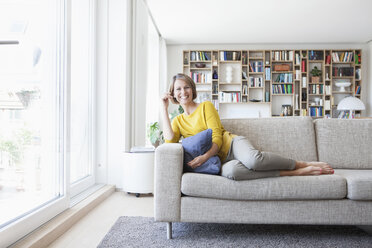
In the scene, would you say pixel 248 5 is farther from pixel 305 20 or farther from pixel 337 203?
pixel 337 203

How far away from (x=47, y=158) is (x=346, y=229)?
2.03m

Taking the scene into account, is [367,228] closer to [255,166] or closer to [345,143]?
[345,143]

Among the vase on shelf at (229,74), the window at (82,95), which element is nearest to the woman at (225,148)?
the window at (82,95)

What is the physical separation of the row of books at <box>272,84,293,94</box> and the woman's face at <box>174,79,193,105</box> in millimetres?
5144

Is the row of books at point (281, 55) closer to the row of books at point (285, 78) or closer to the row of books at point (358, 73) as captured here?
the row of books at point (285, 78)

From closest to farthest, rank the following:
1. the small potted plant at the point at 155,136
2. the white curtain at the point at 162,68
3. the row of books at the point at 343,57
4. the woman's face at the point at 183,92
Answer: the woman's face at the point at 183,92 → the small potted plant at the point at 155,136 → the white curtain at the point at 162,68 → the row of books at the point at 343,57

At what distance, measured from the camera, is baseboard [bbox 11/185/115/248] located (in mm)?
1612

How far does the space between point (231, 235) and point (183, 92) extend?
102 centimetres

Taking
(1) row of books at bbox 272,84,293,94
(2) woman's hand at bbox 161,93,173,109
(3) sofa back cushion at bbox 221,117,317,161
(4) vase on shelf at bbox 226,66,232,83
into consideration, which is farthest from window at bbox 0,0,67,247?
(1) row of books at bbox 272,84,293,94

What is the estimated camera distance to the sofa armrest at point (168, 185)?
5.92 feet

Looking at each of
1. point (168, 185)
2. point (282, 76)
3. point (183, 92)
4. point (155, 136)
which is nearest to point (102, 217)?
point (168, 185)

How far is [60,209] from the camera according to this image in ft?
6.90

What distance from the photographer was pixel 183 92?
7.35 feet

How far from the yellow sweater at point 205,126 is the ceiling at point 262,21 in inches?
118
